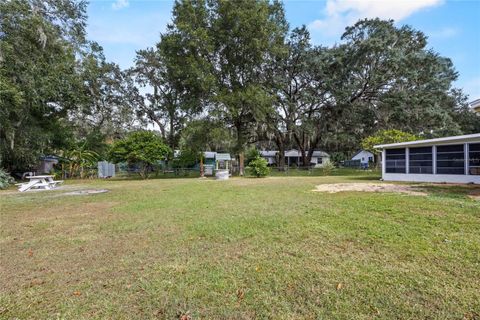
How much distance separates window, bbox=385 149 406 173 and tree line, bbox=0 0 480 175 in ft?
28.3

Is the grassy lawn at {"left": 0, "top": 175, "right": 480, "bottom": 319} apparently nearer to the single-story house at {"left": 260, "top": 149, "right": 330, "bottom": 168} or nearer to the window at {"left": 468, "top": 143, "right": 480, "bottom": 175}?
the window at {"left": 468, "top": 143, "right": 480, "bottom": 175}

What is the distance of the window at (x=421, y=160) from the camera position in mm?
12689

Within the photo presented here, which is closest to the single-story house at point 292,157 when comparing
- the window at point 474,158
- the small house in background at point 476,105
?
the window at point 474,158

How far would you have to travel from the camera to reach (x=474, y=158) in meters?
11.3

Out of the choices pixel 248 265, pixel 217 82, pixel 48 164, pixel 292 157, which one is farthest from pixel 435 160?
pixel 292 157

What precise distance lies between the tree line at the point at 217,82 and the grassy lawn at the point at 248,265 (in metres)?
12.3

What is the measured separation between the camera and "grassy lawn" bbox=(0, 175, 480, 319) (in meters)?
2.21

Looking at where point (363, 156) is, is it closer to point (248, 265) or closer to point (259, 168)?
point (259, 168)

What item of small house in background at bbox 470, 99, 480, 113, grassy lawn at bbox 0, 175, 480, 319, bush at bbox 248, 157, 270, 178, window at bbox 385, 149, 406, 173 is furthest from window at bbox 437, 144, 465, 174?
bush at bbox 248, 157, 270, 178

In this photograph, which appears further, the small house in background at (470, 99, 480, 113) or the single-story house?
the single-story house

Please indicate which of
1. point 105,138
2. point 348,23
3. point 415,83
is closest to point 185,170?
point 105,138

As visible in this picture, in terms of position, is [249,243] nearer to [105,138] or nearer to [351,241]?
[351,241]

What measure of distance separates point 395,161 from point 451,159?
252 cm

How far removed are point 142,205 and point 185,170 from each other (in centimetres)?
1477
